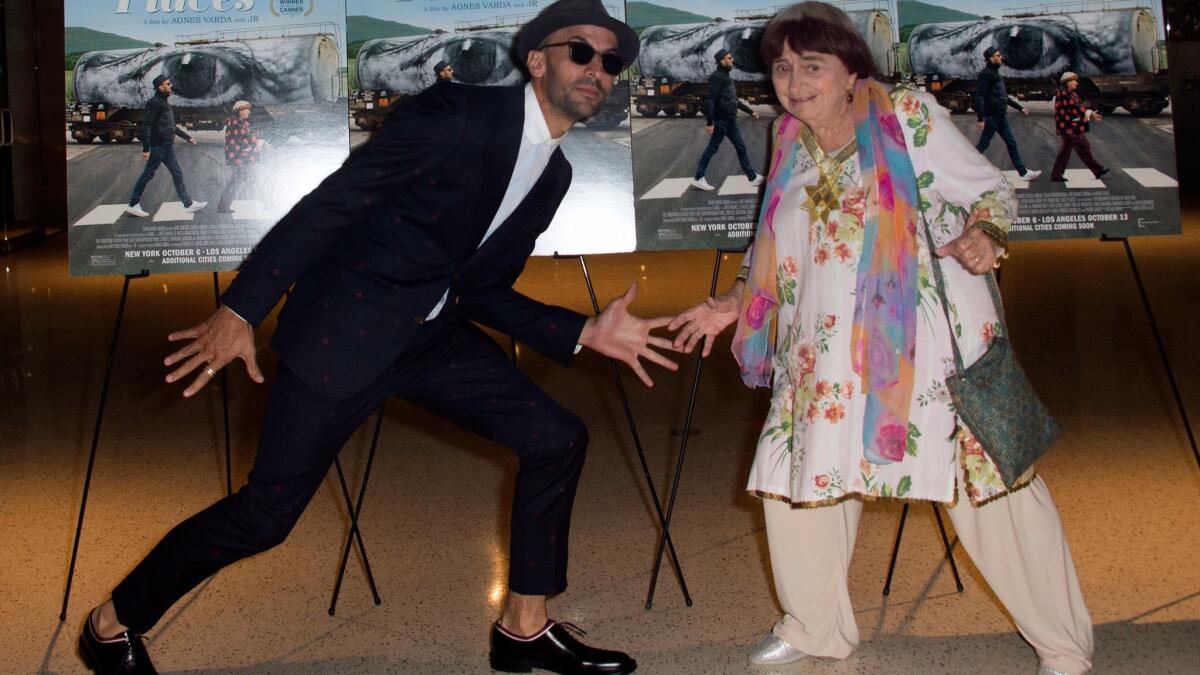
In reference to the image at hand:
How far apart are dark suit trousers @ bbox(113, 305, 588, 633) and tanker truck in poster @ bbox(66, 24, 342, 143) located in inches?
58.3

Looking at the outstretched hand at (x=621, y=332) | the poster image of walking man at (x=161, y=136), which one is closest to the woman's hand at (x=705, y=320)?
the outstretched hand at (x=621, y=332)

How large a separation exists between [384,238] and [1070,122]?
91.1 inches

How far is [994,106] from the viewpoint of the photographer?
3809mm

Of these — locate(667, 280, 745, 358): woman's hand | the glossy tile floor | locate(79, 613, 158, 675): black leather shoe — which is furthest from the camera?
the glossy tile floor

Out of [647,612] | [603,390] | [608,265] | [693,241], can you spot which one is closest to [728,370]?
[603,390]

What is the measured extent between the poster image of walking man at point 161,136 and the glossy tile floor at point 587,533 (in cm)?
111

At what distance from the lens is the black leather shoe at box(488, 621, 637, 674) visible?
8.89 ft

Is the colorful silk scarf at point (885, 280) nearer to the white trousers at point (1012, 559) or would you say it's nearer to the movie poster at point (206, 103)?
the white trousers at point (1012, 559)

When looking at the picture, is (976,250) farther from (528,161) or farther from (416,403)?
(416,403)

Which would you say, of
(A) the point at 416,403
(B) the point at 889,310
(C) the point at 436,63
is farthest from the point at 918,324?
(C) the point at 436,63

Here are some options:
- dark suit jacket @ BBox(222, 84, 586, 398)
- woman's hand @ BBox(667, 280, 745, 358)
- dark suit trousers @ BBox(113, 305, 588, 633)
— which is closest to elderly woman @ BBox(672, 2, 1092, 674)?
woman's hand @ BBox(667, 280, 745, 358)

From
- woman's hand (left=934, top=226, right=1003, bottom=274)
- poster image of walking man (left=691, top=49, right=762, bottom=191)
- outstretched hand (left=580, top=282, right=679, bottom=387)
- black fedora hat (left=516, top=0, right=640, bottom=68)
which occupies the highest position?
black fedora hat (left=516, top=0, right=640, bottom=68)

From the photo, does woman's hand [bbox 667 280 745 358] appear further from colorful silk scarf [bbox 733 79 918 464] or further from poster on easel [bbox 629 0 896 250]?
poster on easel [bbox 629 0 896 250]

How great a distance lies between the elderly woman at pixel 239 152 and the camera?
149 inches
